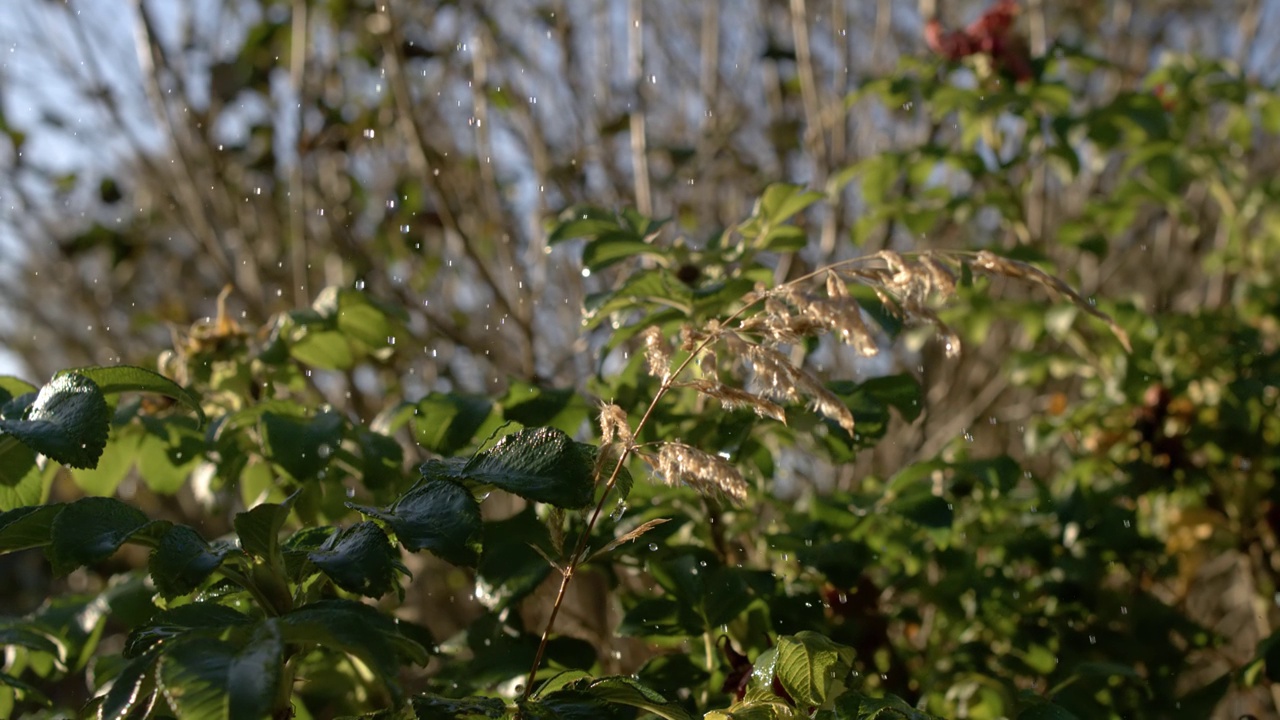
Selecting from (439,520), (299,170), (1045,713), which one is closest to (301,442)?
(439,520)

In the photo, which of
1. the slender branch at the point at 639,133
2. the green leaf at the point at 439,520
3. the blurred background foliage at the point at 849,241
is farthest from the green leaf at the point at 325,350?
the slender branch at the point at 639,133

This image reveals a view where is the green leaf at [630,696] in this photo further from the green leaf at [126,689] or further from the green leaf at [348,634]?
the green leaf at [126,689]

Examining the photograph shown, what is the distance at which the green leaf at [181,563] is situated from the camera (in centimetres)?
81

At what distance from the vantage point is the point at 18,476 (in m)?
1.09

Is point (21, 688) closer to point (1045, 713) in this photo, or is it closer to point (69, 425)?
point (69, 425)

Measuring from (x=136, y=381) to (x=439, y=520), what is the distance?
36 centimetres

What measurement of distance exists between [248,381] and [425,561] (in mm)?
1725

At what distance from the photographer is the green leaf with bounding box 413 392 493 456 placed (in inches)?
49.6

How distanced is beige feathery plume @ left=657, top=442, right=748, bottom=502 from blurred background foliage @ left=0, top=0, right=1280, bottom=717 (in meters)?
0.40

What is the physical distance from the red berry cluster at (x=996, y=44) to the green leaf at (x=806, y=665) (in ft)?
4.85

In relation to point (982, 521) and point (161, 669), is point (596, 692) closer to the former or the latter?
point (161, 669)

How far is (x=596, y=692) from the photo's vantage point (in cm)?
91

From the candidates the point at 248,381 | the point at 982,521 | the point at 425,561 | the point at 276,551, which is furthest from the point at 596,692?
the point at 425,561

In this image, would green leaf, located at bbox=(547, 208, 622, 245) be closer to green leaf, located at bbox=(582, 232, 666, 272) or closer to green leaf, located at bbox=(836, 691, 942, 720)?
green leaf, located at bbox=(582, 232, 666, 272)
